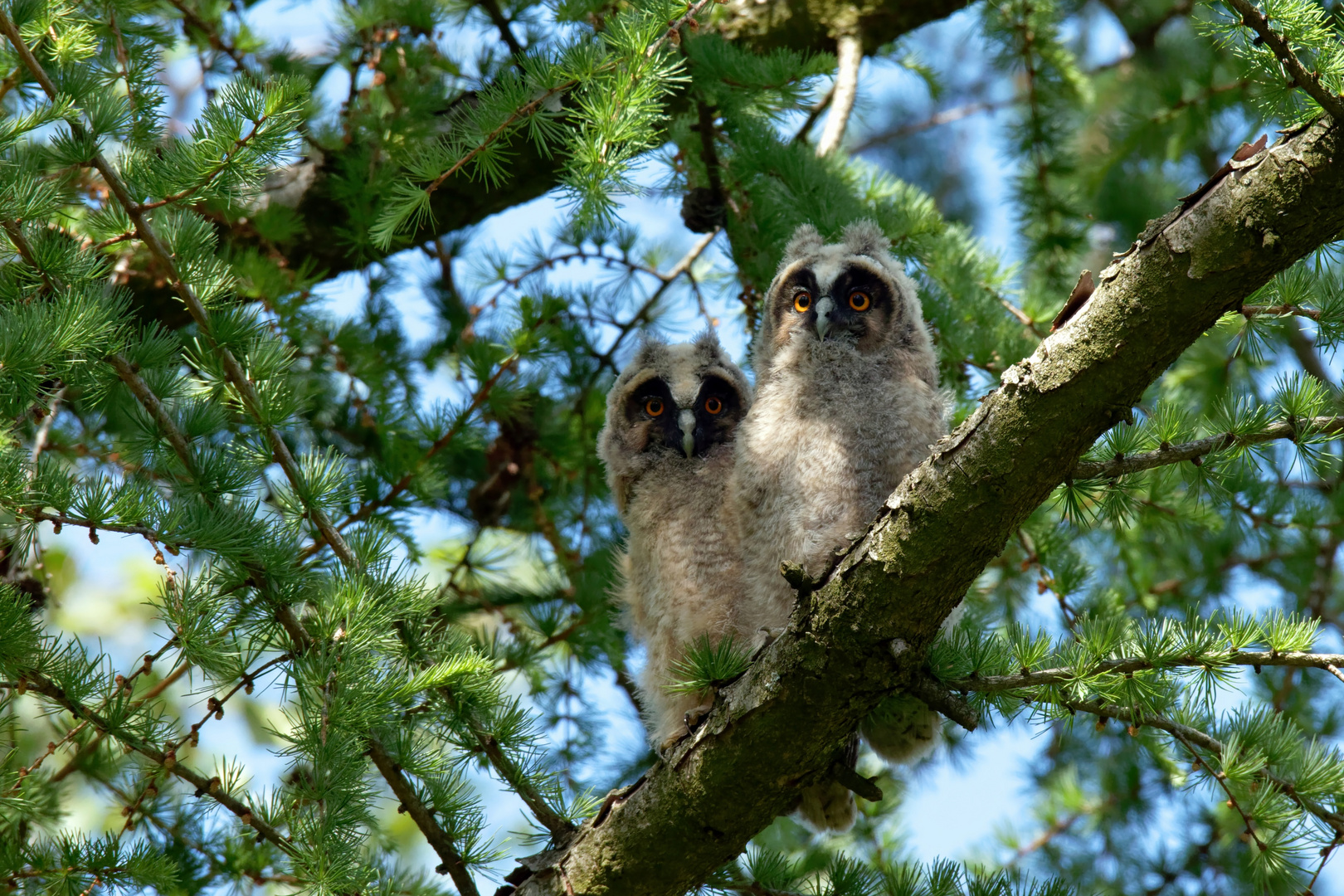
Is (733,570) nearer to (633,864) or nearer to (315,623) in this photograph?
(633,864)

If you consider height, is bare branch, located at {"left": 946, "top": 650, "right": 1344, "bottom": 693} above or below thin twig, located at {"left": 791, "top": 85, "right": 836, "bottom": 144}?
below

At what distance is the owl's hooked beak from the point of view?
3041 millimetres

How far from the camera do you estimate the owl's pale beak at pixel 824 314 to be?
2730mm

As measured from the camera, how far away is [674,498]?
3.04m

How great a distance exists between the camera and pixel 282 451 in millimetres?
2377

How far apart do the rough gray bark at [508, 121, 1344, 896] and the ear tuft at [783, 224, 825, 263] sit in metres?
1.08

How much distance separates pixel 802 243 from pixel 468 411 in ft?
3.68

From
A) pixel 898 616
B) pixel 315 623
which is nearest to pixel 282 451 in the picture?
pixel 315 623

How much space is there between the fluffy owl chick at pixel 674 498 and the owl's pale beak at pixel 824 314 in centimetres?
51

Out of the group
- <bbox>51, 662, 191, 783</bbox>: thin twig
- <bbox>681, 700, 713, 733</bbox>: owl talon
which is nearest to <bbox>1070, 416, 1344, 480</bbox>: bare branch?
<bbox>681, 700, 713, 733</bbox>: owl talon

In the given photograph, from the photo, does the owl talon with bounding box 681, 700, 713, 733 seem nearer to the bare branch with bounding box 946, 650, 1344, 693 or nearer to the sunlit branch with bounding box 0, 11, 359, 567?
the bare branch with bounding box 946, 650, 1344, 693

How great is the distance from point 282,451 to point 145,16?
78.1 inches

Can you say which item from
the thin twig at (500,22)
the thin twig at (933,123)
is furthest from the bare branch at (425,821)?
the thin twig at (933,123)

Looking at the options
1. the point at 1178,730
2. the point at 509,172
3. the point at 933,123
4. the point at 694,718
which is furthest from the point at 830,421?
the point at 933,123
